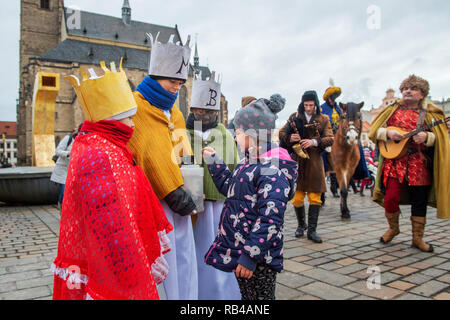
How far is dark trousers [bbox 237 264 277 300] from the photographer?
208cm

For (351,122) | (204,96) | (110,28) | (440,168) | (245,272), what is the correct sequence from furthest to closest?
(110,28) < (351,122) < (440,168) < (204,96) < (245,272)

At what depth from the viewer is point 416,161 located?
4555mm

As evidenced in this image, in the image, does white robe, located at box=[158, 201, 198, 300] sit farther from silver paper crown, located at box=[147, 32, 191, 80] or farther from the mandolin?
the mandolin

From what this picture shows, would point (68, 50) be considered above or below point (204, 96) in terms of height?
above

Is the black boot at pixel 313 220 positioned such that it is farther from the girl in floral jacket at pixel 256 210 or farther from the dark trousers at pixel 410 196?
the girl in floral jacket at pixel 256 210

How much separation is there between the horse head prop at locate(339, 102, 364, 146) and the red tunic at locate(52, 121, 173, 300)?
5.72 metres

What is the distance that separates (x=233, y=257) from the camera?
2092mm

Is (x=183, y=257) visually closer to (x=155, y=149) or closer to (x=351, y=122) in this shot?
(x=155, y=149)

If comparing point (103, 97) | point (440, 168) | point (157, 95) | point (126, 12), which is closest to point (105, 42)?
point (126, 12)

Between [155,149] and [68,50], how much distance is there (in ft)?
174

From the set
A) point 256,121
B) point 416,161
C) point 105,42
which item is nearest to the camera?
point 256,121

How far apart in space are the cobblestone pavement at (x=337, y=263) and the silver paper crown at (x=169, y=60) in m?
2.02

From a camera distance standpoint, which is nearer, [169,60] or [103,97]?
[103,97]
